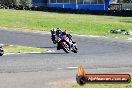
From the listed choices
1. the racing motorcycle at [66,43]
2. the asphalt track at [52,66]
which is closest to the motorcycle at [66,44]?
the racing motorcycle at [66,43]

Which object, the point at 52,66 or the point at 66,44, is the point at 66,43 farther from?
the point at 52,66

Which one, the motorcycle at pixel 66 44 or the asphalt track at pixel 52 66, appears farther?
the motorcycle at pixel 66 44

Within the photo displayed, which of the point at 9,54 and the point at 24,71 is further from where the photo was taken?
the point at 9,54

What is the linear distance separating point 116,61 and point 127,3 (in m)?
82.1

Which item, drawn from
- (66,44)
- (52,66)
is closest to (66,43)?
(66,44)

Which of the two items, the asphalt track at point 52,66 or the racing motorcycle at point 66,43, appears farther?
the racing motorcycle at point 66,43

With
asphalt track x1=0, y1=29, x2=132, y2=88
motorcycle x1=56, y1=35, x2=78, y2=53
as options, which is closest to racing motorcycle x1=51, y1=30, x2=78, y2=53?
motorcycle x1=56, y1=35, x2=78, y2=53

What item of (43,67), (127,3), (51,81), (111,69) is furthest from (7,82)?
(127,3)

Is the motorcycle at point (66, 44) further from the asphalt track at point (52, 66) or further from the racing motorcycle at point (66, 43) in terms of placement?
the asphalt track at point (52, 66)

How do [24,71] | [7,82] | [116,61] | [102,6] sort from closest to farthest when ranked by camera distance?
[7,82]
[24,71]
[116,61]
[102,6]

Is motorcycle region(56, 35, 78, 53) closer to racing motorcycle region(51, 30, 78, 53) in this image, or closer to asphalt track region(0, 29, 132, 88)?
racing motorcycle region(51, 30, 78, 53)

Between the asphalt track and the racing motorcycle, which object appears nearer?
the asphalt track

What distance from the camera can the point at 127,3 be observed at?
10100 centimetres

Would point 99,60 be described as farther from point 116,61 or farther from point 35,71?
point 35,71
